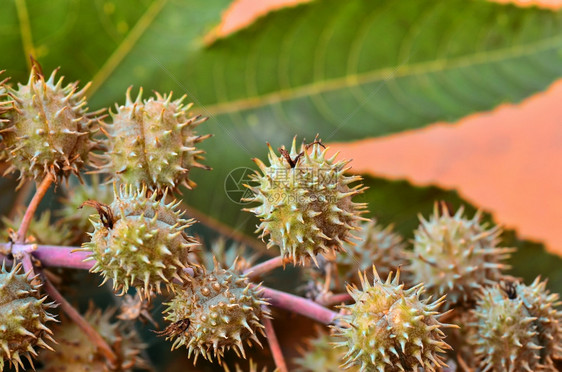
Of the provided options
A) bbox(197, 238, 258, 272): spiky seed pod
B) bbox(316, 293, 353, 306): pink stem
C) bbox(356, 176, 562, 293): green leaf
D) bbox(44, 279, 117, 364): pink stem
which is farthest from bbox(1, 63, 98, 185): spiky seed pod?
bbox(356, 176, 562, 293): green leaf

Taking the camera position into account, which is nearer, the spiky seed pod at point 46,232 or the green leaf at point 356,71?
the spiky seed pod at point 46,232

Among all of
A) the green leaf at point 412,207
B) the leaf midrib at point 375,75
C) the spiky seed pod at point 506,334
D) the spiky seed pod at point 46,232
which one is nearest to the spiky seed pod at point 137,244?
the spiky seed pod at point 46,232

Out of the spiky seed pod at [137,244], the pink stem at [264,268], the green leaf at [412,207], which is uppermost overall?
the green leaf at [412,207]

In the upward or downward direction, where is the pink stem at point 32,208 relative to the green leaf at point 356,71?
downward

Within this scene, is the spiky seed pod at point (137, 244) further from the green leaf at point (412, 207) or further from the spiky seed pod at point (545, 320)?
the green leaf at point (412, 207)

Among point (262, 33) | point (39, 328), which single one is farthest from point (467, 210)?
point (39, 328)

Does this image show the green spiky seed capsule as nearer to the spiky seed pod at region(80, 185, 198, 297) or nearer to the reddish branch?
the spiky seed pod at region(80, 185, 198, 297)
